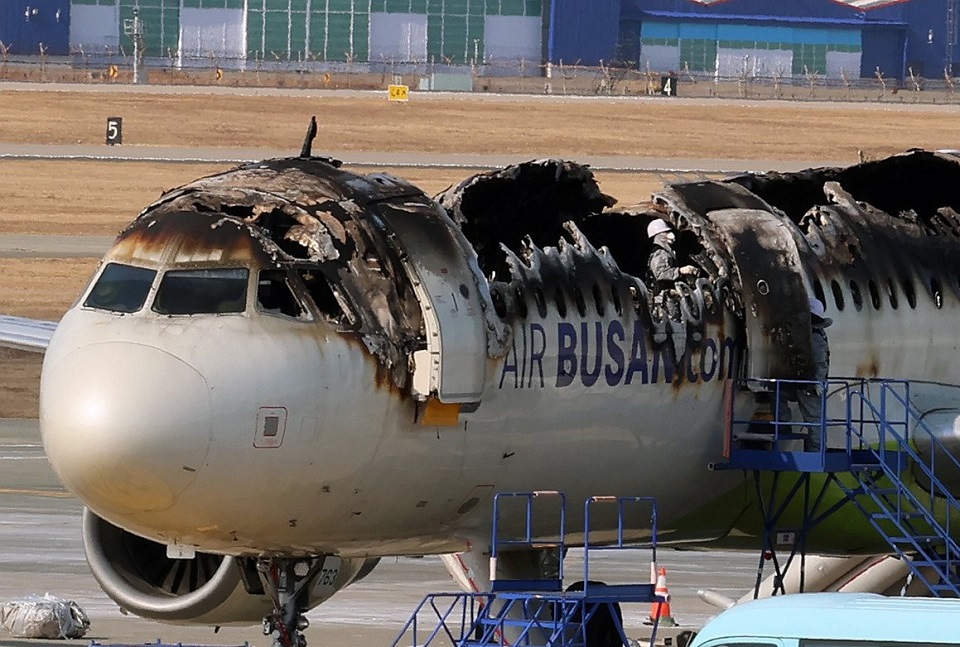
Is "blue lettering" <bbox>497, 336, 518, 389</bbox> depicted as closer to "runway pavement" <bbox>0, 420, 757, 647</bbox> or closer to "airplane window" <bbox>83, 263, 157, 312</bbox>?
"airplane window" <bbox>83, 263, 157, 312</bbox>

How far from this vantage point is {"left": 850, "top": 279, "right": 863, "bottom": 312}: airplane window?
73.3 ft

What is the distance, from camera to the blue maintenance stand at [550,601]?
1853 cm

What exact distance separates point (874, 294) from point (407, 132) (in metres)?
71.7

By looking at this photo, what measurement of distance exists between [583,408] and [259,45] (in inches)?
5138

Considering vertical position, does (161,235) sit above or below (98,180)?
above

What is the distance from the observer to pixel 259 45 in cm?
14775

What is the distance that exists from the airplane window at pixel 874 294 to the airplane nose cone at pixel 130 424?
8.39 metres

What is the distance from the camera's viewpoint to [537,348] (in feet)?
63.5

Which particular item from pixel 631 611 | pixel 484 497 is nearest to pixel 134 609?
pixel 484 497

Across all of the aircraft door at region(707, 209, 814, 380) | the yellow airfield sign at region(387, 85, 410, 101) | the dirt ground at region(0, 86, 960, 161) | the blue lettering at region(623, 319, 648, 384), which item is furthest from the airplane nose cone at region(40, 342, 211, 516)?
the yellow airfield sign at region(387, 85, 410, 101)

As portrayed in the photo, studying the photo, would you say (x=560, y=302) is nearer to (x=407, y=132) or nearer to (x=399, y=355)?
(x=399, y=355)

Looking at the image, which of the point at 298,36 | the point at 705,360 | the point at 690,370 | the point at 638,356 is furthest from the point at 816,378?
the point at 298,36

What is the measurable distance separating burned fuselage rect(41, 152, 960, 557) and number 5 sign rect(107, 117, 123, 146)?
6660 centimetres

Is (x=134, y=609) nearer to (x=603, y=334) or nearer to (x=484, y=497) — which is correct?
(x=484, y=497)
